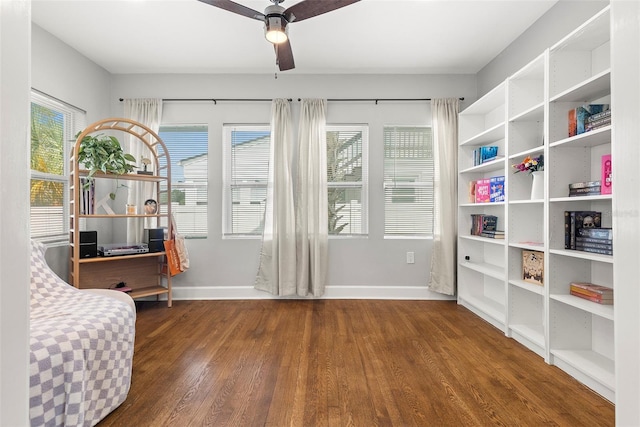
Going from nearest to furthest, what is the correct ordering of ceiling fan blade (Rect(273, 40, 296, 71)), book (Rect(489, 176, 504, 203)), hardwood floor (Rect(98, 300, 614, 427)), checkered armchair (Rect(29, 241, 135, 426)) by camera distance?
1. checkered armchair (Rect(29, 241, 135, 426))
2. hardwood floor (Rect(98, 300, 614, 427))
3. ceiling fan blade (Rect(273, 40, 296, 71))
4. book (Rect(489, 176, 504, 203))

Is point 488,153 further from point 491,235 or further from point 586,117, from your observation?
point 586,117

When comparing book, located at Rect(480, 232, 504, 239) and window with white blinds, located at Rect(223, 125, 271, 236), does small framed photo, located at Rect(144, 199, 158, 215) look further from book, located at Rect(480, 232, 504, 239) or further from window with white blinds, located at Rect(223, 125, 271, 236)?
book, located at Rect(480, 232, 504, 239)

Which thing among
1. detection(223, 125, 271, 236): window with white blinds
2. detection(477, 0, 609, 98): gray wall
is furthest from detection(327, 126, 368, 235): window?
detection(477, 0, 609, 98): gray wall

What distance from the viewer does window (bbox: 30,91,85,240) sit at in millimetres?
2703

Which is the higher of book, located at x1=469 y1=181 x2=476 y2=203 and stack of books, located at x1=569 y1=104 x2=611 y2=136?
stack of books, located at x1=569 y1=104 x2=611 y2=136

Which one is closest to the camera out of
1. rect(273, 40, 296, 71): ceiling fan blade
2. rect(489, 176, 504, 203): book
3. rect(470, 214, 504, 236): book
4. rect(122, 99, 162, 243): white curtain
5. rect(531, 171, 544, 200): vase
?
rect(273, 40, 296, 71): ceiling fan blade

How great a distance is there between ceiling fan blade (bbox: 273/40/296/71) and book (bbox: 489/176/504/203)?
221 cm

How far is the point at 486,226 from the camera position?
3070 millimetres

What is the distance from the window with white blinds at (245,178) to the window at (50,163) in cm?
158

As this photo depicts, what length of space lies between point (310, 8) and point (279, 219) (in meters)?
2.16

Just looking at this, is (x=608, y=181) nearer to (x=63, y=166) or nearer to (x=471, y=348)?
(x=471, y=348)

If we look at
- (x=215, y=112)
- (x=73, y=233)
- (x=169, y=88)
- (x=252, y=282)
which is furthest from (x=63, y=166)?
(x=252, y=282)

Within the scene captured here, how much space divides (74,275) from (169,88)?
2324 mm

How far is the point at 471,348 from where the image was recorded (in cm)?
229
